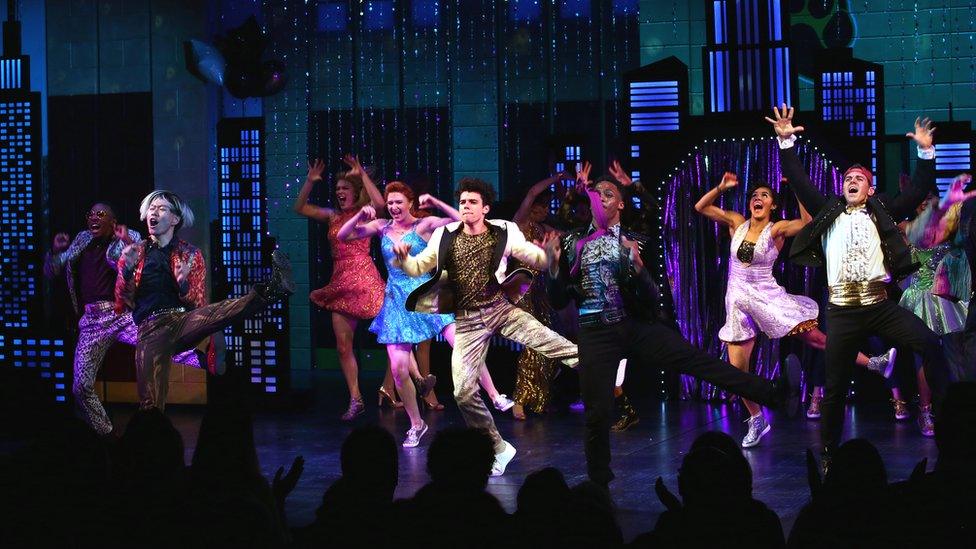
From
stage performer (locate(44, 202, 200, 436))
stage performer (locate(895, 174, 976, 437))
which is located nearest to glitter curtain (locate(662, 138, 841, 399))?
stage performer (locate(895, 174, 976, 437))

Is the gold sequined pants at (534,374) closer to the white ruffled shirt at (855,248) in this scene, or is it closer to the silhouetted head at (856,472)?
the white ruffled shirt at (855,248)

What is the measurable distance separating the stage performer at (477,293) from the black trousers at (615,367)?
678 mm

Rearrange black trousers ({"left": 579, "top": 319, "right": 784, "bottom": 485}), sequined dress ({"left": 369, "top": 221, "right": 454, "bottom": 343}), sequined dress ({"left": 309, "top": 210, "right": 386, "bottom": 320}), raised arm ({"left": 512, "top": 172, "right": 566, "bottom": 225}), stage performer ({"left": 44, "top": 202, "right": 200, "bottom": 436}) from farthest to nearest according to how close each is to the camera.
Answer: sequined dress ({"left": 309, "top": 210, "right": 386, "bottom": 320}) → raised arm ({"left": 512, "top": 172, "right": 566, "bottom": 225}) → sequined dress ({"left": 369, "top": 221, "right": 454, "bottom": 343}) → stage performer ({"left": 44, "top": 202, "right": 200, "bottom": 436}) → black trousers ({"left": 579, "top": 319, "right": 784, "bottom": 485})

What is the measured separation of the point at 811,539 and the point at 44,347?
26.9ft

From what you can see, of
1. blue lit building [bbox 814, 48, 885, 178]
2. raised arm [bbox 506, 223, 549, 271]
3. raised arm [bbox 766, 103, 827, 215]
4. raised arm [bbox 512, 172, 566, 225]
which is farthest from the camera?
blue lit building [bbox 814, 48, 885, 178]

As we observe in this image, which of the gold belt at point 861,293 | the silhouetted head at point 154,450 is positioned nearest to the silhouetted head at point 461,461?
the silhouetted head at point 154,450

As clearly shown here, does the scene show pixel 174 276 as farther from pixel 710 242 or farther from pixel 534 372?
pixel 710 242

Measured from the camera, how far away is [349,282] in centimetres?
998

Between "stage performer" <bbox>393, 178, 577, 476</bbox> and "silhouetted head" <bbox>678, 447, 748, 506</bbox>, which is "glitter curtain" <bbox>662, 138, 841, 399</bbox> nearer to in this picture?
"stage performer" <bbox>393, 178, 577, 476</bbox>

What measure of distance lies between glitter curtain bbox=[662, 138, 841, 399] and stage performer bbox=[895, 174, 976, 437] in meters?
1.43

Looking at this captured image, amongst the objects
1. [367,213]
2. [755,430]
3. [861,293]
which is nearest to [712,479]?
[861,293]

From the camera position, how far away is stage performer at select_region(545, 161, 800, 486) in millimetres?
6340

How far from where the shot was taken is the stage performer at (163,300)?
8.02 meters

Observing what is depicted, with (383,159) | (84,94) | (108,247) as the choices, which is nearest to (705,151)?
(383,159)
